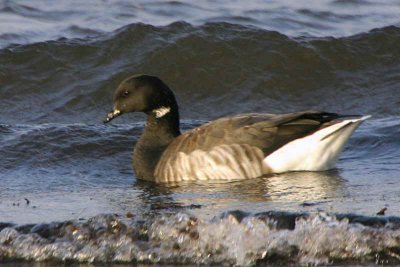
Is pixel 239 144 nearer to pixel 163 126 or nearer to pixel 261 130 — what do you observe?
pixel 261 130

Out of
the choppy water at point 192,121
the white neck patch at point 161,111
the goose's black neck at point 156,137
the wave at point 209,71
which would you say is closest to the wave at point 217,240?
the choppy water at point 192,121

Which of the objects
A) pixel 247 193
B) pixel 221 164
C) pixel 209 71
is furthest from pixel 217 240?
pixel 209 71

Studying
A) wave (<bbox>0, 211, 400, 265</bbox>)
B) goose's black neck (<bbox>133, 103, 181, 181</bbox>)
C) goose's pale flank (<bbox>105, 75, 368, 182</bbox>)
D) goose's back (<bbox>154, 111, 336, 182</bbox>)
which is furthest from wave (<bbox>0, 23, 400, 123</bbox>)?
wave (<bbox>0, 211, 400, 265</bbox>)

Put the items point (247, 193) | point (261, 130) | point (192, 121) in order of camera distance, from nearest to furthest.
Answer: point (247, 193), point (261, 130), point (192, 121)

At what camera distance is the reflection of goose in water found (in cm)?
821

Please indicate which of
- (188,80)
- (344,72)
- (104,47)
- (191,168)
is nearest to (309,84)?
(344,72)

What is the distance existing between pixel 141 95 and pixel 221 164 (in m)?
1.17

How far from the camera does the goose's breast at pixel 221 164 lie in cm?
984

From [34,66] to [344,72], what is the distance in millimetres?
4310

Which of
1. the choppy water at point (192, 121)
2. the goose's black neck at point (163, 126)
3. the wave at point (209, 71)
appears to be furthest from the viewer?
the wave at point (209, 71)

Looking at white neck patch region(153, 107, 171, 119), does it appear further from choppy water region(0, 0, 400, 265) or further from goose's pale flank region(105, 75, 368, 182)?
choppy water region(0, 0, 400, 265)

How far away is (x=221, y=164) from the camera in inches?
388

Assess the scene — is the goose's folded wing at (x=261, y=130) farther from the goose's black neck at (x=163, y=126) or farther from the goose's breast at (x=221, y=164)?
the goose's black neck at (x=163, y=126)

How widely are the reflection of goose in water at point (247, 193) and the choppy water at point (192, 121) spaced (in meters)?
0.02
